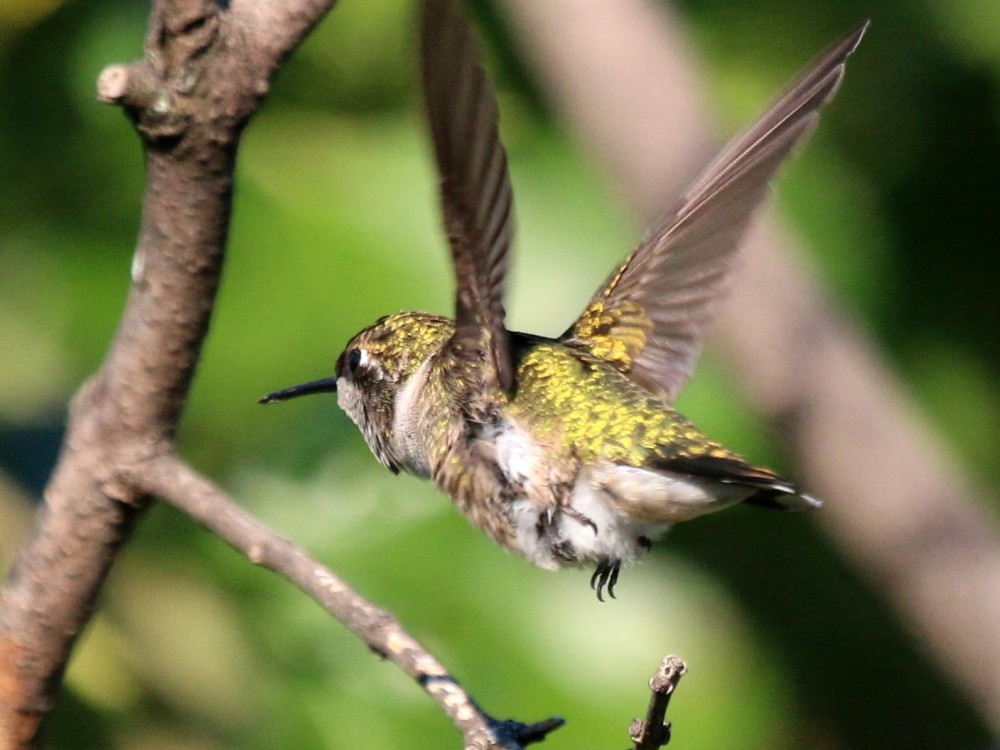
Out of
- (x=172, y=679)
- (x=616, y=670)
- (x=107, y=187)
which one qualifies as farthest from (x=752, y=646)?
(x=107, y=187)

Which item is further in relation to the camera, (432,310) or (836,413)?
(432,310)

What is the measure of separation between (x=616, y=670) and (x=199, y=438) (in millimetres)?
632

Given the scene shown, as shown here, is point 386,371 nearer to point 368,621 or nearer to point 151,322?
point 151,322

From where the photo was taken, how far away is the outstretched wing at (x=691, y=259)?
1379 mm

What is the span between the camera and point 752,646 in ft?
6.91

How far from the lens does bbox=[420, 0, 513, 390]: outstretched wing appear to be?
3.34ft

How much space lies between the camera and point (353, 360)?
157cm

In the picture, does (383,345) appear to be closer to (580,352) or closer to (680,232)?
(580,352)

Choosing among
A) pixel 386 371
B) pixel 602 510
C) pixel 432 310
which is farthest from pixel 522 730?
pixel 432 310

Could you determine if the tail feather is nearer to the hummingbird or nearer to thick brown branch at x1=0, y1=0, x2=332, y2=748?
the hummingbird

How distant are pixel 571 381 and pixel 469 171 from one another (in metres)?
A: 0.38

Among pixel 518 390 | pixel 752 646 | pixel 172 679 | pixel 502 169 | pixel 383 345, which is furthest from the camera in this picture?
pixel 752 646

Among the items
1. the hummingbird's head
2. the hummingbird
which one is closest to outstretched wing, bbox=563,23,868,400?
the hummingbird

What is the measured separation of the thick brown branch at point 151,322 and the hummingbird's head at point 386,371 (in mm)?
327
